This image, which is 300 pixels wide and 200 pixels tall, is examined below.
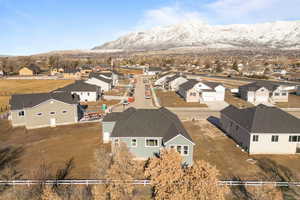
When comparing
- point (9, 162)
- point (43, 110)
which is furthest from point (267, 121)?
point (43, 110)

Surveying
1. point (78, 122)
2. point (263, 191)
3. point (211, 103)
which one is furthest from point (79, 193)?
point (211, 103)

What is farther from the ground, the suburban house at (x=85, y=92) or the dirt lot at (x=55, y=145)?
the suburban house at (x=85, y=92)

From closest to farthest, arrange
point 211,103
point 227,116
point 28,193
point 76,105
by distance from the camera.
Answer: point 28,193, point 227,116, point 76,105, point 211,103

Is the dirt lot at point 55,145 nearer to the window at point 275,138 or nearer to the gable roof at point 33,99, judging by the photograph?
the gable roof at point 33,99

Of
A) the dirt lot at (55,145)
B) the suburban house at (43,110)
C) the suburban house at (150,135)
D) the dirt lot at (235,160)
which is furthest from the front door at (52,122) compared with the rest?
the dirt lot at (235,160)

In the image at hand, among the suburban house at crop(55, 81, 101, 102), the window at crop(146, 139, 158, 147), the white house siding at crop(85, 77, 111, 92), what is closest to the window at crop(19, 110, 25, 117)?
the suburban house at crop(55, 81, 101, 102)

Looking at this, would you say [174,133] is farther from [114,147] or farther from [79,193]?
[79,193]
